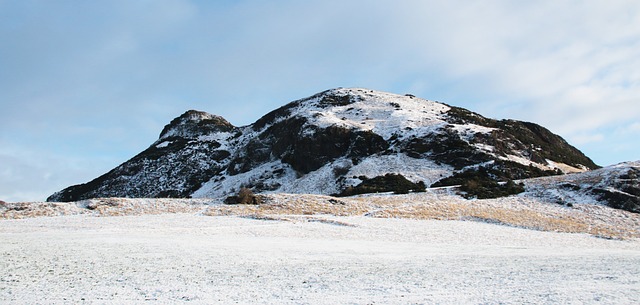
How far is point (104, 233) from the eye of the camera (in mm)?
22594

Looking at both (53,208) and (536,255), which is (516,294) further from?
(53,208)

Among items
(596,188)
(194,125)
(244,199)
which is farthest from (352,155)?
(194,125)

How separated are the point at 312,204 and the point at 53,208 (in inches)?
762

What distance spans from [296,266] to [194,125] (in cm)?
11448

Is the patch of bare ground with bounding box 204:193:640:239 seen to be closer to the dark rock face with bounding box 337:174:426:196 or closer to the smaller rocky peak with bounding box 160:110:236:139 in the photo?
the dark rock face with bounding box 337:174:426:196

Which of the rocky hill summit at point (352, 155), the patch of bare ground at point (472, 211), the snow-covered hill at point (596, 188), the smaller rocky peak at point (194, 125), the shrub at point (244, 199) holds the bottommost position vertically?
the patch of bare ground at point (472, 211)

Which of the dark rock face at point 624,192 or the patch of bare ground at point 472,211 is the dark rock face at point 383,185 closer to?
the patch of bare ground at point 472,211

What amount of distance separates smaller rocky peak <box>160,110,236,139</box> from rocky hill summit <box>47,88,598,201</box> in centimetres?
1331

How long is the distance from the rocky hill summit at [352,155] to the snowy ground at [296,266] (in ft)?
73.4

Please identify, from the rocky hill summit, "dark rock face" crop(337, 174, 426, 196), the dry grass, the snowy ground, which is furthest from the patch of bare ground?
"dark rock face" crop(337, 174, 426, 196)

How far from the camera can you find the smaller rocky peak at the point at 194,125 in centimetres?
12001

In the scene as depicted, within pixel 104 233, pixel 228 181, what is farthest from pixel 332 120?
pixel 104 233

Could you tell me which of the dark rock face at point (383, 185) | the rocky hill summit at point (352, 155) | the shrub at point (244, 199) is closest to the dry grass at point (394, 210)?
the shrub at point (244, 199)

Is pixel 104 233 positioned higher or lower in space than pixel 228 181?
lower
